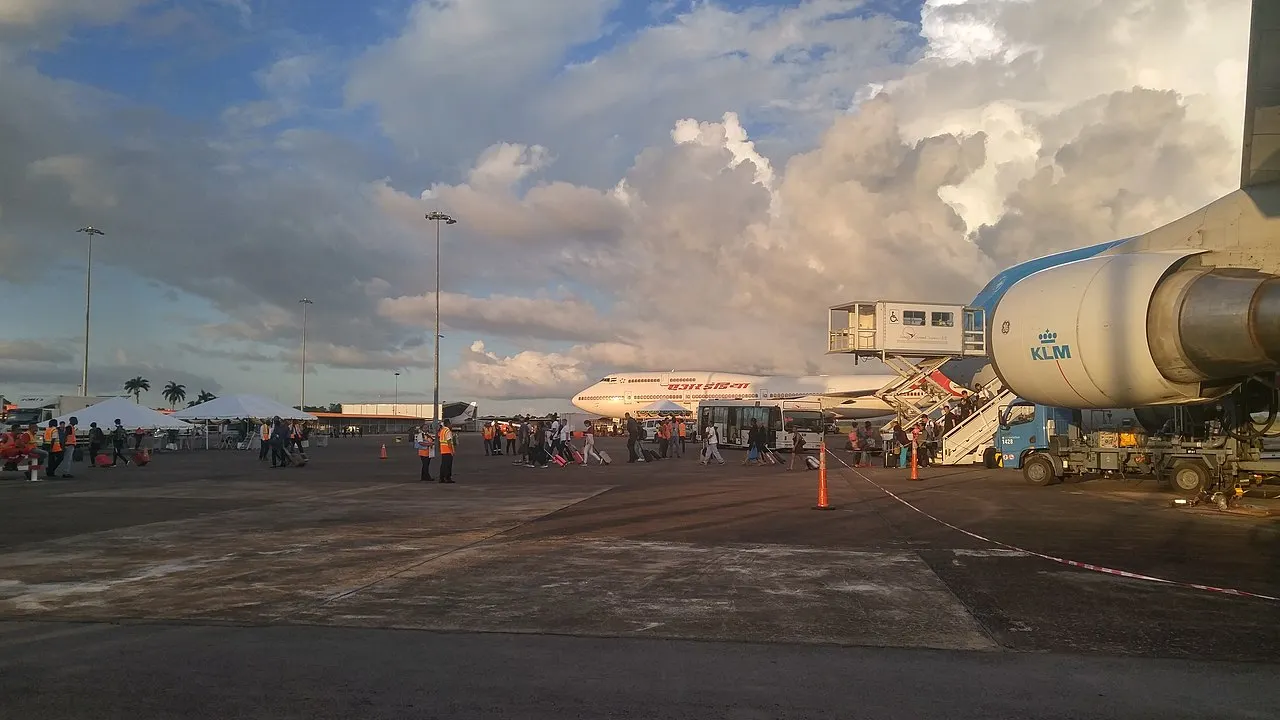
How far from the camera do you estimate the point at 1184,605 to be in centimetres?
725

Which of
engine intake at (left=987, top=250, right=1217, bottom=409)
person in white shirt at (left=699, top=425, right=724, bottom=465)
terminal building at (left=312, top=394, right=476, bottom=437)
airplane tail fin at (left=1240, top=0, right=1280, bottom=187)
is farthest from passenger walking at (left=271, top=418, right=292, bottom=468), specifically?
terminal building at (left=312, top=394, right=476, bottom=437)

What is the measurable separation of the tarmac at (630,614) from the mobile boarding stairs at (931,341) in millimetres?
14433

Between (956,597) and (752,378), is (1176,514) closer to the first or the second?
(956,597)

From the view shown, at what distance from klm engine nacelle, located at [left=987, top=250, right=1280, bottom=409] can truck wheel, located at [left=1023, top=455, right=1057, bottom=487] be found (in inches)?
363

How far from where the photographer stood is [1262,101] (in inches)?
262

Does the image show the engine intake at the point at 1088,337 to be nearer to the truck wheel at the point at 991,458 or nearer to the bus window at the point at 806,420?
the truck wheel at the point at 991,458

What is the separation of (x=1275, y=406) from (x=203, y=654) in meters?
16.0

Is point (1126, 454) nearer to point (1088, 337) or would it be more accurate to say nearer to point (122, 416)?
point (1088, 337)

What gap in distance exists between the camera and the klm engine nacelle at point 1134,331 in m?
8.93

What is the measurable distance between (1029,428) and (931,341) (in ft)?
25.2

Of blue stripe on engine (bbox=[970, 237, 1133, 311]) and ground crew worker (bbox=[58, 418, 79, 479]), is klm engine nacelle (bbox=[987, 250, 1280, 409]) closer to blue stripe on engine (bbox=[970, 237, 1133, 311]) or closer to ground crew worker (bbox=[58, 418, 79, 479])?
blue stripe on engine (bbox=[970, 237, 1133, 311])

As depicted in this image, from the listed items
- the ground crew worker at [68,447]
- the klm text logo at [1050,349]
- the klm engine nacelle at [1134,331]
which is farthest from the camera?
the ground crew worker at [68,447]

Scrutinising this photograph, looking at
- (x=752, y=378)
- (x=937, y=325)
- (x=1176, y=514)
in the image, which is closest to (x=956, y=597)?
(x=1176, y=514)

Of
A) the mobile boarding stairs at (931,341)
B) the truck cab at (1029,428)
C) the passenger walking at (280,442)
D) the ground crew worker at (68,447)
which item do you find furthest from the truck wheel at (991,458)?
the ground crew worker at (68,447)
